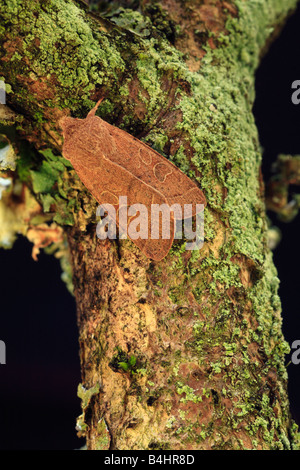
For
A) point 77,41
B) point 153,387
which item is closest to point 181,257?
point 153,387

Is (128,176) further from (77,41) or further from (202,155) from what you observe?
(77,41)

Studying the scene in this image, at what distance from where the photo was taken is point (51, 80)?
0.85 meters

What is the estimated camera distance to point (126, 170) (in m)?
0.84

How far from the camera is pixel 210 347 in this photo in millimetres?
853

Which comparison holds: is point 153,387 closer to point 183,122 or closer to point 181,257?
point 181,257

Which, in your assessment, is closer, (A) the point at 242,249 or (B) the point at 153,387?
(B) the point at 153,387

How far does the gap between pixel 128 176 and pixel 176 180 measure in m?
0.10

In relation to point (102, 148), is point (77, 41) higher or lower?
higher

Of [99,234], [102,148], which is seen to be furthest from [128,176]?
[99,234]

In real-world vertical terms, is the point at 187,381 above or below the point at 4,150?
below

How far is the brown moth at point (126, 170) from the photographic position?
0.84 meters

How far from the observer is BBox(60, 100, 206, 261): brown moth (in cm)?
84

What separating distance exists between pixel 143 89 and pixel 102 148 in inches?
7.6

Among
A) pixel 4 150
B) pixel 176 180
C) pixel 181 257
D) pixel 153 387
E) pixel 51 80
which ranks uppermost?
pixel 51 80
